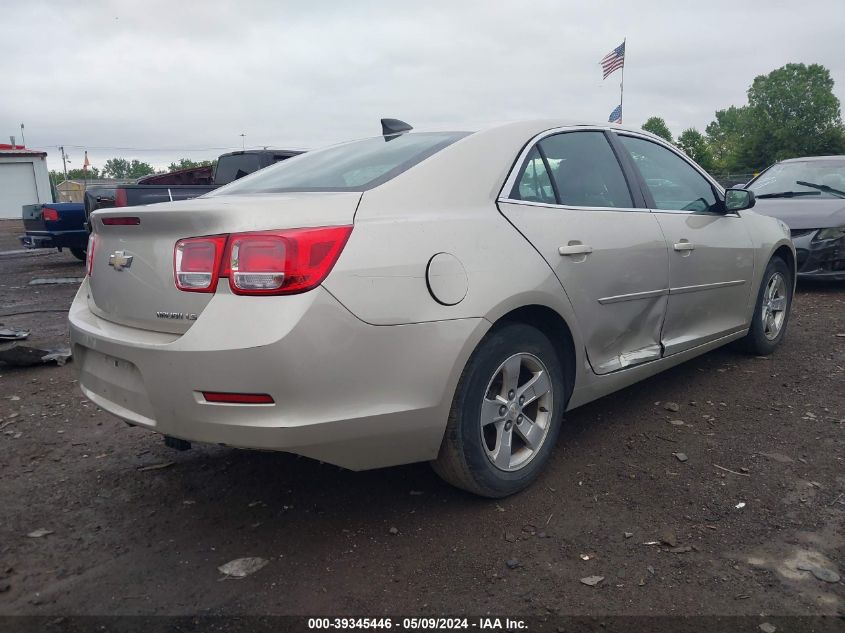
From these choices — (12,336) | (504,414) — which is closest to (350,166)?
(504,414)

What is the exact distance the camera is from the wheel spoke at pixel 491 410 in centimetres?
281

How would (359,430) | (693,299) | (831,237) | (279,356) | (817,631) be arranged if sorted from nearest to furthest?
(817,631) < (279,356) < (359,430) < (693,299) < (831,237)

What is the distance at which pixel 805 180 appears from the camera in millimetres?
8617

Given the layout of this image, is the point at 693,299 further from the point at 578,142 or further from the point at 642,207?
the point at 578,142

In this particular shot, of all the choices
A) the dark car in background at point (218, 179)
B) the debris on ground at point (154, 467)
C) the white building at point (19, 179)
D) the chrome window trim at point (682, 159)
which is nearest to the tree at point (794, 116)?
the white building at point (19, 179)

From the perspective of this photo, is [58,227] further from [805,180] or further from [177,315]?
[805,180]

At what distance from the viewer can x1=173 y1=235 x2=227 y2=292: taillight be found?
239 centimetres

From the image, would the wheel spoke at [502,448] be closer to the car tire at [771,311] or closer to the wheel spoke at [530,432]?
the wheel spoke at [530,432]

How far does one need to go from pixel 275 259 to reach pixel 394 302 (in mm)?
430

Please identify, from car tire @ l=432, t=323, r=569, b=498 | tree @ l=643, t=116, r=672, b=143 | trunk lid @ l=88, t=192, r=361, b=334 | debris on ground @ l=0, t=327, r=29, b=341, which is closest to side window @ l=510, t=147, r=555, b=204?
car tire @ l=432, t=323, r=569, b=498

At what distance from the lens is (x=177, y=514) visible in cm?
298

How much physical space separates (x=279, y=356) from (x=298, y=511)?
3.24 ft

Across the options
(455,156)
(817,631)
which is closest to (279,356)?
(455,156)

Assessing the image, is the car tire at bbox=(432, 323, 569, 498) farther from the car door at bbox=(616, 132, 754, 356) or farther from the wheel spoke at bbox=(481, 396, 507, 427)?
the car door at bbox=(616, 132, 754, 356)
